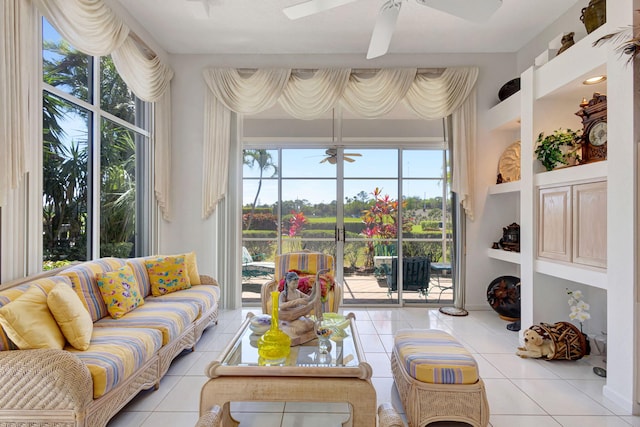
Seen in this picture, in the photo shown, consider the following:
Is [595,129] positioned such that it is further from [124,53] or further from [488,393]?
[124,53]

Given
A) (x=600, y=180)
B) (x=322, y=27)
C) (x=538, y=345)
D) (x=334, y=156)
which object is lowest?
(x=538, y=345)

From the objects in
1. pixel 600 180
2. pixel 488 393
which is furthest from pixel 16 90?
pixel 600 180

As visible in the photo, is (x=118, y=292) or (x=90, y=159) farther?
(x=90, y=159)

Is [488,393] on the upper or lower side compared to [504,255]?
lower

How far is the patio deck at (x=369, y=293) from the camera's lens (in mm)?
4969

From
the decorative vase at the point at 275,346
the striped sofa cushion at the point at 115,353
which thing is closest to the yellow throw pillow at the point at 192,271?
the striped sofa cushion at the point at 115,353

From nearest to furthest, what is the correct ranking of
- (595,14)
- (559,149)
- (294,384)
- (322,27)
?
1. (294,384)
2. (595,14)
3. (559,149)
4. (322,27)

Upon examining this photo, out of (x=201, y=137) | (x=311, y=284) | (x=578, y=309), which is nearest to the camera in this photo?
(x=578, y=309)

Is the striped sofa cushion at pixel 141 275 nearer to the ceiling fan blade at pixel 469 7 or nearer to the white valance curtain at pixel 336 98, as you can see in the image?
the white valance curtain at pixel 336 98

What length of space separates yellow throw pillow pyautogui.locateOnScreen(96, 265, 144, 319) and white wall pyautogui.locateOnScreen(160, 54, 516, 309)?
68.4 inches

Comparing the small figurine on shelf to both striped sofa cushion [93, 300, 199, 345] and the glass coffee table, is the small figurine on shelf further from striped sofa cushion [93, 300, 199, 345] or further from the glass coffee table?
striped sofa cushion [93, 300, 199, 345]

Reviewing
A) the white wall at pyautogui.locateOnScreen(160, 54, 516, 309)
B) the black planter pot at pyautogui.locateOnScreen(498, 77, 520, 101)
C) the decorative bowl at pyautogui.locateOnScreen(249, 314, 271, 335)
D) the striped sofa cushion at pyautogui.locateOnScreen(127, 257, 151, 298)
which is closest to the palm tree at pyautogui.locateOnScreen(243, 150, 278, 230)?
the white wall at pyautogui.locateOnScreen(160, 54, 516, 309)

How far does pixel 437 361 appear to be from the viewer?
2.09m

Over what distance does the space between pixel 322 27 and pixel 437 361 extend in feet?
12.2
